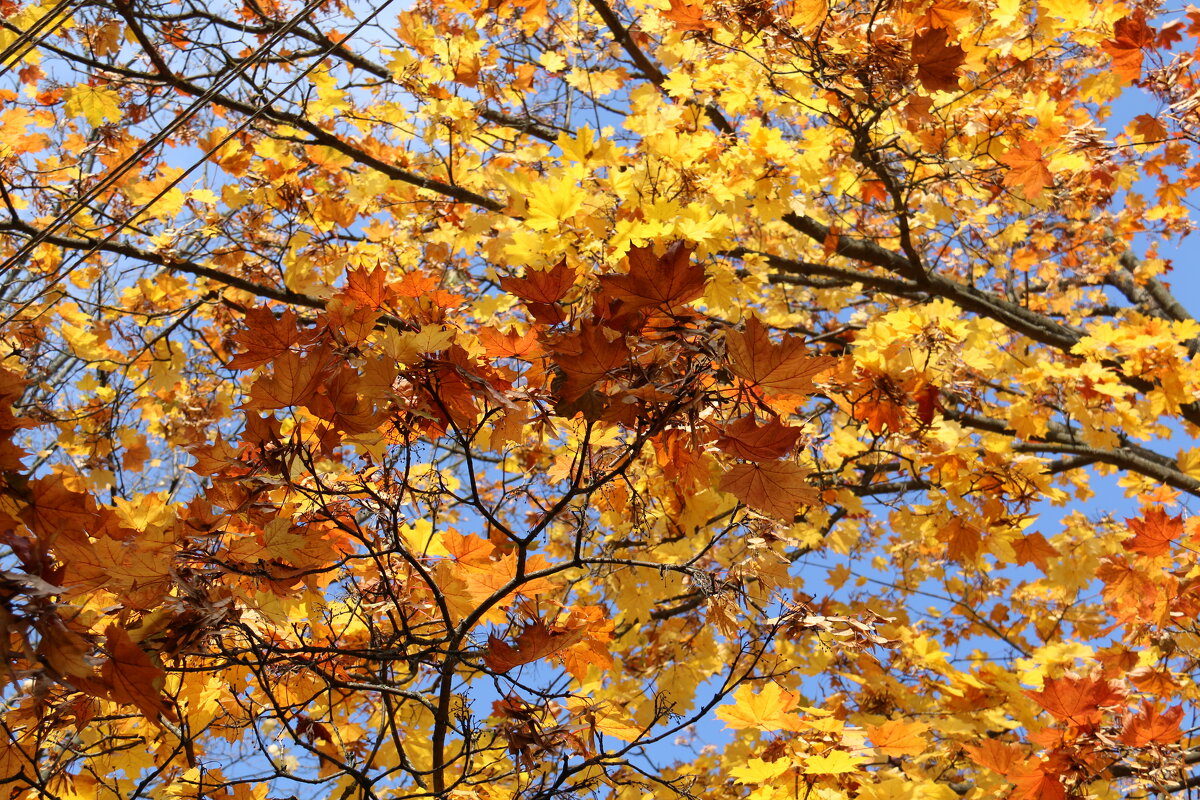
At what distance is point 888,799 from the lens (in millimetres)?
1860

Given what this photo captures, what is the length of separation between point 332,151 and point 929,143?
2983 mm

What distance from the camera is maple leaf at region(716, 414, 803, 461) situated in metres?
1.11

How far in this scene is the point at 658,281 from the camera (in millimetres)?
1177

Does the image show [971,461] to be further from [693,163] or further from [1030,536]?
[693,163]

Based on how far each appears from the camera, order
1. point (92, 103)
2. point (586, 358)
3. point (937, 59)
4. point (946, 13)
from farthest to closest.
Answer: point (92, 103), point (946, 13), point (937, 59), point (586, 358)

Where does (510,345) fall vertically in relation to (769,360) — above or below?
above

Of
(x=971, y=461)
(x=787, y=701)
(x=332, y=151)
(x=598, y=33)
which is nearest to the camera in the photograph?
(x=787, y=701)

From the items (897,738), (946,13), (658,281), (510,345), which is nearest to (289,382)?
(510,345)

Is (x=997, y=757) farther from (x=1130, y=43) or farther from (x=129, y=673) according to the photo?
(x=1130, y=43)

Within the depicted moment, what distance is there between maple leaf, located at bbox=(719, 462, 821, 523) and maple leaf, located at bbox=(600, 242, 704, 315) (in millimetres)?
288

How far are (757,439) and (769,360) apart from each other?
0.40 feet

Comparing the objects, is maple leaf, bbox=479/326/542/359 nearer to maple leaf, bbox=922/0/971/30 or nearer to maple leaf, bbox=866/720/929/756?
maple leaf, bbox=866/720/929/756

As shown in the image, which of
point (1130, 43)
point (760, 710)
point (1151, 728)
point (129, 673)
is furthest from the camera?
point (1130, 43)

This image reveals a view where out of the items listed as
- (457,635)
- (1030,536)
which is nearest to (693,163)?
(1030,536)
